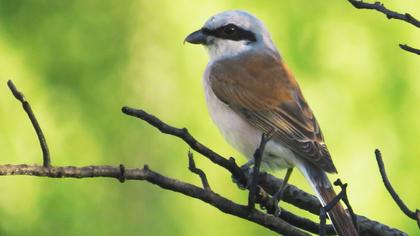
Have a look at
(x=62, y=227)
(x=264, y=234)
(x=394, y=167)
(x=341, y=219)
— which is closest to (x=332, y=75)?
(x=394, y=167)

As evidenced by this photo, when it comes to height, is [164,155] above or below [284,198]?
below

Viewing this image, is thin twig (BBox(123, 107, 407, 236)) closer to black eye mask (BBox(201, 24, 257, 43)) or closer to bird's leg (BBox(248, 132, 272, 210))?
bird's leg (BBox(248, 132, 272, 210))

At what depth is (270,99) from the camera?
282 cm

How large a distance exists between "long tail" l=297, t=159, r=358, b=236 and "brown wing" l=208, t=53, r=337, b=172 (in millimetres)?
37

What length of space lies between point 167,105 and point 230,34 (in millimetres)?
975

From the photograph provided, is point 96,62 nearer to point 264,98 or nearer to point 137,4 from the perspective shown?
point 137,4

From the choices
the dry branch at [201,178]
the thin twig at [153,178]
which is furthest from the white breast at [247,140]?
the thin twig at [153,178]

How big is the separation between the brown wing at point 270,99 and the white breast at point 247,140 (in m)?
0.02

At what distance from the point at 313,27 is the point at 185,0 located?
21.3 inches

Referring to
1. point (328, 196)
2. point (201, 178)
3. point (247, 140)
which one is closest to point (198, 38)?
point (247, 140)

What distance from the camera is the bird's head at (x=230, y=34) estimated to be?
2.96 metres

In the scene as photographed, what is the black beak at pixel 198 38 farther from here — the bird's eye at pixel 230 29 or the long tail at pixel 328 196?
the long tail at pixel 328 196

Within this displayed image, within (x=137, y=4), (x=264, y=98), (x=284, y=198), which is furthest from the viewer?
(x=137, y=4)

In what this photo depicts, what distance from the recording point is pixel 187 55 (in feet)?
12.6
